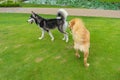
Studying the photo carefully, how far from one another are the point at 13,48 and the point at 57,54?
2499 mm

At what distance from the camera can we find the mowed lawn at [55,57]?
37.4 ft

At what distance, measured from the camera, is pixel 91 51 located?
12.9 metres

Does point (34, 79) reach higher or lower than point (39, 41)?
lower

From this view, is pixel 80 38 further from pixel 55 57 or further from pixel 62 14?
pixel 62 14

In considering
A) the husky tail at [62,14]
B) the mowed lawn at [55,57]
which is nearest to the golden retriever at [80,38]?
the mowed lawn at [55,57]

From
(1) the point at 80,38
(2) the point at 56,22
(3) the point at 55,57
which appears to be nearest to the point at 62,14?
(2) the point at 56,22

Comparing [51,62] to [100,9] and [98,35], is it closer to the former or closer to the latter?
[98,35]

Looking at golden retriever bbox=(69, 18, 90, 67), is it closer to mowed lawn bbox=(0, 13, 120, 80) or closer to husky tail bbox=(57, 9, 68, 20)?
mowed lawn bbox=(0, 13, 120, 80)

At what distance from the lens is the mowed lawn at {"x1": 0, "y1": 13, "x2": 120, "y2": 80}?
11406 millimetres

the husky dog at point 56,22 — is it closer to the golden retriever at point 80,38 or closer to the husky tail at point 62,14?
the husky tail at point 62,14

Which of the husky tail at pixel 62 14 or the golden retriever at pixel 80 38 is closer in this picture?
the golden retriever at pixel 80 38

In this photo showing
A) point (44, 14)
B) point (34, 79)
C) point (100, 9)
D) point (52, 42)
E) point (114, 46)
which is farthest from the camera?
point (100, 9)

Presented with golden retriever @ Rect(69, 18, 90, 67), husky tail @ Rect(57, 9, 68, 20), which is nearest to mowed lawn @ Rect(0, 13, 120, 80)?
golden retriever @ Rect(69, 18, 90, 67)

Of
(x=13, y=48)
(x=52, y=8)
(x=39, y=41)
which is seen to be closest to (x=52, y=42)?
(x=39, y=41)
